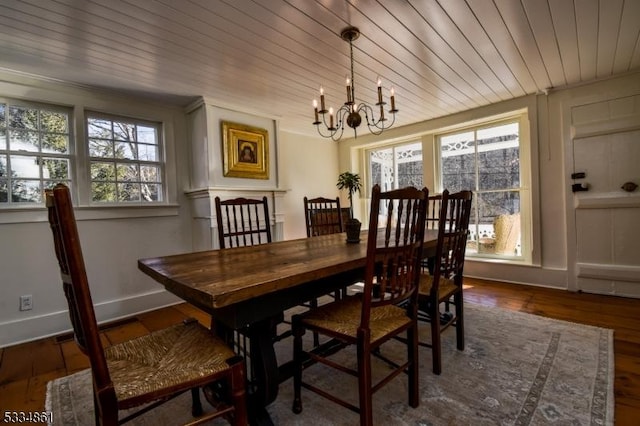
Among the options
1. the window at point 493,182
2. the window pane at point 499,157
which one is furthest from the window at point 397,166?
the window pane at point 499,157

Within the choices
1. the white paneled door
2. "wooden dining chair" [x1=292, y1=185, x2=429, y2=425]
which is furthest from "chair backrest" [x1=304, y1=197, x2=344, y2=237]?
the white paneled door

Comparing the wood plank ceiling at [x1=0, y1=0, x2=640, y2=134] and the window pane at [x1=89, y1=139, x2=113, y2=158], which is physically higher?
the wood plank ceiling at [x1=0, y1=0, x2=640, y2=134]

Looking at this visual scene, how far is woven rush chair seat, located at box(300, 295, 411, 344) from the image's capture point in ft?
4.31

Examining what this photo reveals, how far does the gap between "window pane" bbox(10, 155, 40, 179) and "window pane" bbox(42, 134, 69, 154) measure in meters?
0.14

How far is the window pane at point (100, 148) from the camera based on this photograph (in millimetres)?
2887

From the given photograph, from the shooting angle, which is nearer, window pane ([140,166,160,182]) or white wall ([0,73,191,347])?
white wall ([0,73,191,347])

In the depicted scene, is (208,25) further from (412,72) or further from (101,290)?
(101,290)

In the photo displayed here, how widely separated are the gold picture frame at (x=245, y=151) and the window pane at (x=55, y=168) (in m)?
1.41

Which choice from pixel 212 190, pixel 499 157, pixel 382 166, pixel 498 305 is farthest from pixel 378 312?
pixel 382 166

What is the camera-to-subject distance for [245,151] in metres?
3.54

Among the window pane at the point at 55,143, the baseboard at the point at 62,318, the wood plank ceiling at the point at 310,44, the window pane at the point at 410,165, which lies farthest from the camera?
the window pane at the point at 410,165

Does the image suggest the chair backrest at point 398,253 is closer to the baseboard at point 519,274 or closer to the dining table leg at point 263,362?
the dining table leg at point 263,362

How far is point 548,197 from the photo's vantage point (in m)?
3.42

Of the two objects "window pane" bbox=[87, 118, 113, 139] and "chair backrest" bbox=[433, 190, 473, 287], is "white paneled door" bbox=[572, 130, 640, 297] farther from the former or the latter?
"window pane" bbox=[87, 118, 113, 139]
